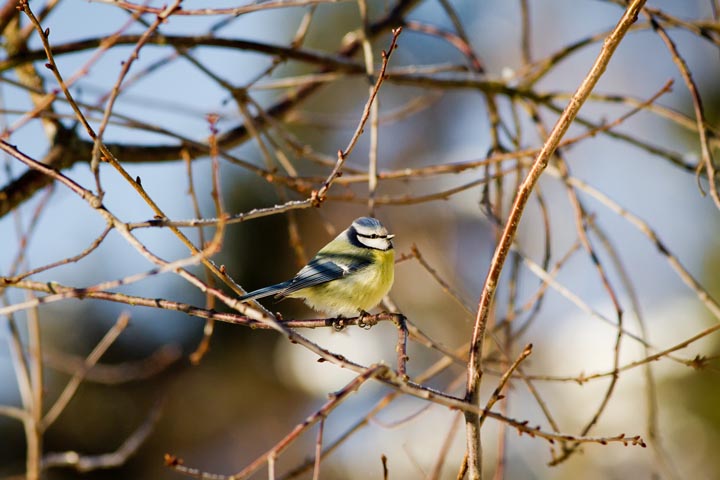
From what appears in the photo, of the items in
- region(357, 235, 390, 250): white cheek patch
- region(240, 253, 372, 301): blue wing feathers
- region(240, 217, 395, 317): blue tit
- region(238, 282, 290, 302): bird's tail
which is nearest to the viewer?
region(238, 282, 290, 302): bird's tail

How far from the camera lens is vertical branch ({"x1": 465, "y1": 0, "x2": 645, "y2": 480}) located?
4.15 feet

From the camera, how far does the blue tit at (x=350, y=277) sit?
243 centimetres

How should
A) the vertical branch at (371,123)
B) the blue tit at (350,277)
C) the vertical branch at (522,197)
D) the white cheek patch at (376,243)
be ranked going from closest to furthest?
the vertical branch at (522,197)
the vertical branch at (371,123)
the blue tit at (350,277)
the white cheek patch at (376,243)

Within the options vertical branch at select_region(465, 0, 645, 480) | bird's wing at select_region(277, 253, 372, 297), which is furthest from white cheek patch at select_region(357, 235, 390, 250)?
vertical branch at select_region(465, 0, 645, 480)

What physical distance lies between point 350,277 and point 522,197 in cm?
129

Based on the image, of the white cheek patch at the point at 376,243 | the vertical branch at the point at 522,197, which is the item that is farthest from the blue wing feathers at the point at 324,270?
the vertical branch at the point at 522,197

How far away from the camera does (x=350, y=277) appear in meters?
2.51

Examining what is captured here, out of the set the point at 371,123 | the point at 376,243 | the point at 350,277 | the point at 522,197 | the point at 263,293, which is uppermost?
the point at 371,123

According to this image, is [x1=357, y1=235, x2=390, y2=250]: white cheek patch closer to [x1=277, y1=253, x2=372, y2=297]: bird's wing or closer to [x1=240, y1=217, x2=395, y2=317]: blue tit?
[x1=240, y1=217, x2=395, y2=317]: blue tit

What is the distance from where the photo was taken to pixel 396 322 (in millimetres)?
1616

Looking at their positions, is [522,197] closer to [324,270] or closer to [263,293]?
[263,293]

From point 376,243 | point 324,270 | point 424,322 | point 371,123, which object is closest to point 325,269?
point 324,270

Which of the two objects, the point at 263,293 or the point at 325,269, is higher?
the point at 325,269

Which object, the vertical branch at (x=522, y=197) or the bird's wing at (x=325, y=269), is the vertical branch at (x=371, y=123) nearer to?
the bird's wing at (x=325, y=269)
